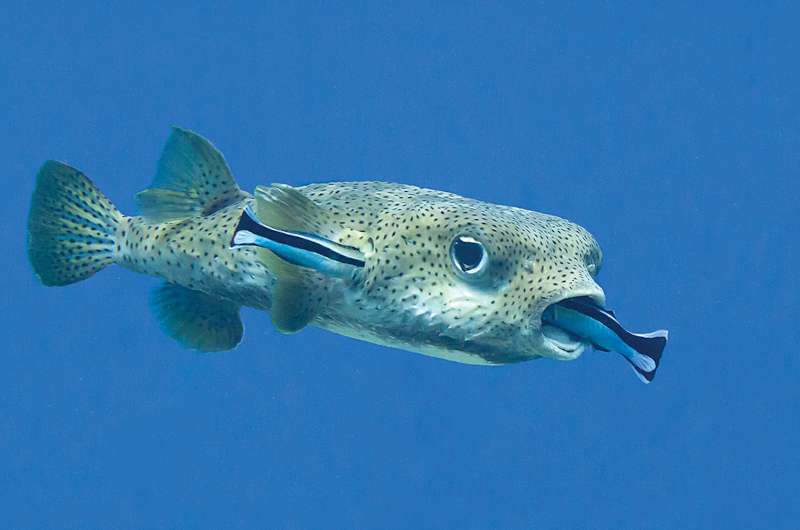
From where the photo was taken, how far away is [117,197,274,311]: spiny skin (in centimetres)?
393

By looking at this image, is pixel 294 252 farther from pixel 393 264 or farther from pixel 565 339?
pixel 565 339

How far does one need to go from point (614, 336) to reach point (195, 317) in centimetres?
296

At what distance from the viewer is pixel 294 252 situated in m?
3.27

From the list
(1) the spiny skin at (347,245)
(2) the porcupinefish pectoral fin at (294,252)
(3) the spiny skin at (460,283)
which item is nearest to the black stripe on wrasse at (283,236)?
(2) the porcupinefish pectoral fin at (294,252)

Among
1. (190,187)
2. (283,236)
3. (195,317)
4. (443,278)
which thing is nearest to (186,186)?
(190,187)

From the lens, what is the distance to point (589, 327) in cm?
306

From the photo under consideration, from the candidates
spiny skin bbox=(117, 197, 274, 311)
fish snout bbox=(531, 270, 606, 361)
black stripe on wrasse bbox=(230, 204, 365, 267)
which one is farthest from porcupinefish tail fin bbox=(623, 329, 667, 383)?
spiny skin bbox=(117, 197, 274, 311)

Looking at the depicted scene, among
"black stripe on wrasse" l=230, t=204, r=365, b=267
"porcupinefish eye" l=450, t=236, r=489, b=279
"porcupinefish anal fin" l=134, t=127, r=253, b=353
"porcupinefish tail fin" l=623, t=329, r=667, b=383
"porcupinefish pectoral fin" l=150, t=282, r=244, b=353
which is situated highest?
"porcupinefish anal fin" l=134, t=127, r=253, b=353

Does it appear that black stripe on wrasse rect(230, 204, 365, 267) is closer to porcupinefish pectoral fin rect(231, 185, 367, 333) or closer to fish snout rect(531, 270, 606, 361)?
porcupinefish pectoral fin rect(231, 185, 367, 333)

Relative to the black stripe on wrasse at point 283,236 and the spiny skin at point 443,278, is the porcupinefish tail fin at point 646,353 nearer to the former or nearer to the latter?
the spiny skin at point 443,278

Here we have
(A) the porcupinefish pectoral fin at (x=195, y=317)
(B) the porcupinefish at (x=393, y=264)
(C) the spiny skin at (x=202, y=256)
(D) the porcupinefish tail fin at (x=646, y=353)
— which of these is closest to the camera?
(D) the porcupinefish tail fin at (x=646, y=353)

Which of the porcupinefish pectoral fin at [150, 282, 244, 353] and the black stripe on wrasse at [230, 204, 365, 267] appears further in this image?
the porcupinefish pectoral fin at [150, 282, 244, 353]

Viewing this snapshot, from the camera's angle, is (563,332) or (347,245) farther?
(347,245)

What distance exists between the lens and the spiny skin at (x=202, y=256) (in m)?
3.93
